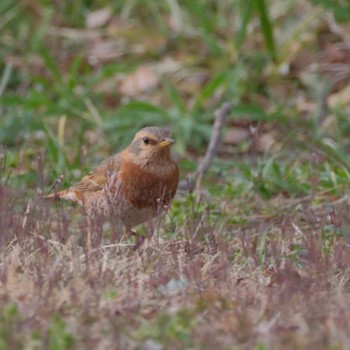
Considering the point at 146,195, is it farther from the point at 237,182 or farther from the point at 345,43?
the point at 345,43

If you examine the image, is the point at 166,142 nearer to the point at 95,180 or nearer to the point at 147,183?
the point at 147,183

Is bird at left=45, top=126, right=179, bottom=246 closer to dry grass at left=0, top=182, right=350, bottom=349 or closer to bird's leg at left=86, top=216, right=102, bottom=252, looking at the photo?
dry grass at left=0, top=182, right=350, bottom=349

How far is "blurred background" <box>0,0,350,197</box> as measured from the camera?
871 centimetres

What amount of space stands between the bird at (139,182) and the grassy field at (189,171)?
183 millimetres

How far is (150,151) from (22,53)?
5.13 metres

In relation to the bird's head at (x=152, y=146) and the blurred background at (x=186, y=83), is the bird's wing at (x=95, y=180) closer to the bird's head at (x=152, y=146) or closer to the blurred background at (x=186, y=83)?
the bird's head at (x=152, y=146)

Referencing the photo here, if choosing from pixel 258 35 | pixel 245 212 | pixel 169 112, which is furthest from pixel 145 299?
pixel 258 35

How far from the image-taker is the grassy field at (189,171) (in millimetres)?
4523

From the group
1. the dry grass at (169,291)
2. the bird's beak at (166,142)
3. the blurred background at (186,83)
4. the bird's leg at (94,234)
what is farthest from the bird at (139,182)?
the blurred background at (186,83)

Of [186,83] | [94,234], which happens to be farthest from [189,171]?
[94,234]

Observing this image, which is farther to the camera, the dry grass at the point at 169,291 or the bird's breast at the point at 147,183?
the bird's breast at the point at 147,183

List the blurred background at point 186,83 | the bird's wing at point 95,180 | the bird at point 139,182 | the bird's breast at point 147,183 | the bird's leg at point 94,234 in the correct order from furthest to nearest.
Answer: the blurred background at point 186,83, the bird's wing at point 95,180, the bird's breast at point 147,183, the bird at point 139,182, the bird's leg at point 94,234

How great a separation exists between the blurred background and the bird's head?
2.86 ft

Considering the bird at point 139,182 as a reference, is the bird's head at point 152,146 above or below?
above
